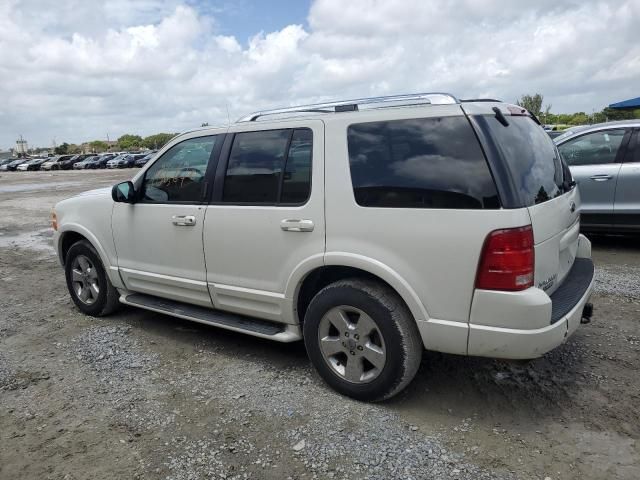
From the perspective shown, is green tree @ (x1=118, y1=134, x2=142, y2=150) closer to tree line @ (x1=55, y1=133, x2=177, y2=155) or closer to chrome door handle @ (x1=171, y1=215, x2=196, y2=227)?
tree line @ (x1=55, y1=133, x2=177, y2=155)

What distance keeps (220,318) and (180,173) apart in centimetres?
122

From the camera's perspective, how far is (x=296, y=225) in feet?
11.2

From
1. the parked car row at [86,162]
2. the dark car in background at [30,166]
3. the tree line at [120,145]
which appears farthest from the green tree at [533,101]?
the tree line at [120,145]

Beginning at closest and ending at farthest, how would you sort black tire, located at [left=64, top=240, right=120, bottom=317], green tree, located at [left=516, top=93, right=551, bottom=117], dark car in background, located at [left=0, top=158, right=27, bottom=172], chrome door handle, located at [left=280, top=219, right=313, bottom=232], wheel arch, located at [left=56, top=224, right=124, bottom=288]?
1. chrome door handle, located at [left=280, top=219, right=313, bottom=232]
2. wheel arch, located at [left=56, top=224, right=124, bottom=288]
3. black tire, located at [left=64, top=240, right=120, bottom=317]
4. green tree, located at [left=516, top=93, right=551, bottom=117]
5. dark car in background, located at [left=0, top=158, right=27, bottom=172]

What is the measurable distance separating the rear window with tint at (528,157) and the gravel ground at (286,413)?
1.31 m

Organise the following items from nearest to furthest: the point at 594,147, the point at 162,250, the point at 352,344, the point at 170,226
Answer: the point at 352,344 → the point at 170,226 → the point at 162,250 → the point at 594,147

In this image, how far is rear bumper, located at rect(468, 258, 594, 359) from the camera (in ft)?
8.98

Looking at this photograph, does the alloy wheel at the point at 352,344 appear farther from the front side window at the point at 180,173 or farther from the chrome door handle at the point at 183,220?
the front side window at the point at 180,173

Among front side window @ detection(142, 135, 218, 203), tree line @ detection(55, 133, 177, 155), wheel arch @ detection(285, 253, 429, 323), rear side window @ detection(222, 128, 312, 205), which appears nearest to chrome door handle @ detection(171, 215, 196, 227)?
front side window @ detection(142, 135, 218, 203)

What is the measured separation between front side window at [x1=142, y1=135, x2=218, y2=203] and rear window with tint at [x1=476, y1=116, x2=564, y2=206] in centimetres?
214

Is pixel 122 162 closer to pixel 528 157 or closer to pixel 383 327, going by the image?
pixel 383 327

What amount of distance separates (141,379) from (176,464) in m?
1.15

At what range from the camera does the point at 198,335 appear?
15.2 feet

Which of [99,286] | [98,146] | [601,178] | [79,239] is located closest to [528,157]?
[99,286]
